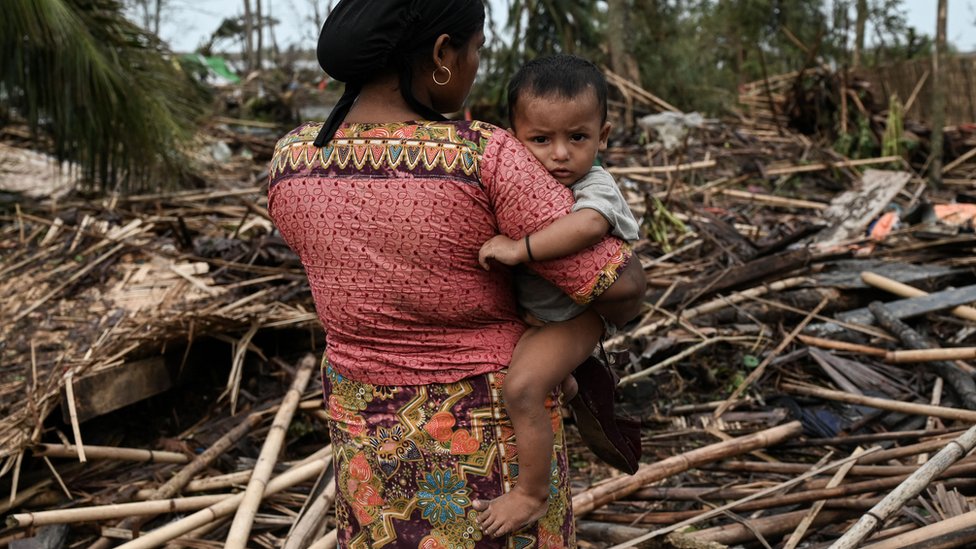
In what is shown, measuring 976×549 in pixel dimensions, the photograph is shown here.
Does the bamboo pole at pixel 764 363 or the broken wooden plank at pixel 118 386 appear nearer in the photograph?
the broken wooden plank at pixel 118 386

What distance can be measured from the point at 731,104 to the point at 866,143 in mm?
2597

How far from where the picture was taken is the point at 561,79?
5.61ft

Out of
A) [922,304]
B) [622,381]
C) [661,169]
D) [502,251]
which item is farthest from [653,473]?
[661,169]

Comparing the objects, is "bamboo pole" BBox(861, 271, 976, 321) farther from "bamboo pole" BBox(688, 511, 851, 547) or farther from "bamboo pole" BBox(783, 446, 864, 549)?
"bamboo pole" BBox(688, 511, 851, 547)

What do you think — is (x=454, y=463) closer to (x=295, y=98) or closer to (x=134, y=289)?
(x=134, y=289)

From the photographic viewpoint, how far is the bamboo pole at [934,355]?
150 inches

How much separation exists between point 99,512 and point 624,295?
244 cm

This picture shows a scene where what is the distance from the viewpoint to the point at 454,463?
5.49ft

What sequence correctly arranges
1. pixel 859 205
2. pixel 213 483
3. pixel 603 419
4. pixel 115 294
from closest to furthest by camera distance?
1. pixel 603 419
2. pixel 213 483
3. pixel 115 294
4. pixel 859 205

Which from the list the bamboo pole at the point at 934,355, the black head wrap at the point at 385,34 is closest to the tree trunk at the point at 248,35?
the bamboo pole at the point at 934,355

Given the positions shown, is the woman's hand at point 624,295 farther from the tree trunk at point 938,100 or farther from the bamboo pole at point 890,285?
the tree trunk at point 938,100

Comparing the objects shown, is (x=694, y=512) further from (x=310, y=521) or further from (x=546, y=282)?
(x=546, y=282)

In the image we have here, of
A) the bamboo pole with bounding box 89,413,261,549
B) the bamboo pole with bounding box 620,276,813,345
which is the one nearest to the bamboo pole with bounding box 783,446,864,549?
the bamboo pole with bounding box 620,276,813,345

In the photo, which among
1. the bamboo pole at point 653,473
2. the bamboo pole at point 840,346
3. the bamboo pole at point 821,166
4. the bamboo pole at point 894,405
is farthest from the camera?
the bamboo pole at point 821,166
